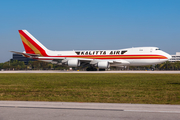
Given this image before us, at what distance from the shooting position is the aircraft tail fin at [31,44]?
55438 millimetres

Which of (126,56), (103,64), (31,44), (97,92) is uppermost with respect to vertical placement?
(31,44)

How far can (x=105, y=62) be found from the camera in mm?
49375

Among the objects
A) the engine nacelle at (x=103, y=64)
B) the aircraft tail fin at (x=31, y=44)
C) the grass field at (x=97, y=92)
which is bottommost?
the grass field at (x=97, y=92)

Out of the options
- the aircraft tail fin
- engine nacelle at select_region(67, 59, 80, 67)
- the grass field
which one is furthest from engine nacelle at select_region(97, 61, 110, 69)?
the grass field

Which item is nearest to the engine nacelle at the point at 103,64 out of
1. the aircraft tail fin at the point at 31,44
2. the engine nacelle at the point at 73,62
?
the engine nacelle at the point at 73,62

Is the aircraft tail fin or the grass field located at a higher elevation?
the aircraft tail fin

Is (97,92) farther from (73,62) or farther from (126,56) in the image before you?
(73,62)

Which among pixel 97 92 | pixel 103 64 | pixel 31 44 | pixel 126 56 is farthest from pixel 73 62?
pixel 97 92

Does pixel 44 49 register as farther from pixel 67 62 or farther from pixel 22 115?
pixel 22 115

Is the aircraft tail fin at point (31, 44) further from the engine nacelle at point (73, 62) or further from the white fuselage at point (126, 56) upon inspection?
the engine nacelle at point (73, 62)

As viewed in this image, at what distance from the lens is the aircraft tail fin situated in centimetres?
5544

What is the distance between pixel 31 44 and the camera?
55.4 meters

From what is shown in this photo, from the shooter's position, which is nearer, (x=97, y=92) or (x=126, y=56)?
(x=97, y=92)

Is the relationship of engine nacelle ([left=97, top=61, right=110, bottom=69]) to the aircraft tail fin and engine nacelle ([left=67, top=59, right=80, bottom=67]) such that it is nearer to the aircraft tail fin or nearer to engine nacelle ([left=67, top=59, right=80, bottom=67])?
engine nacelle ([left=67, top=59, right=80, bottom=67])
